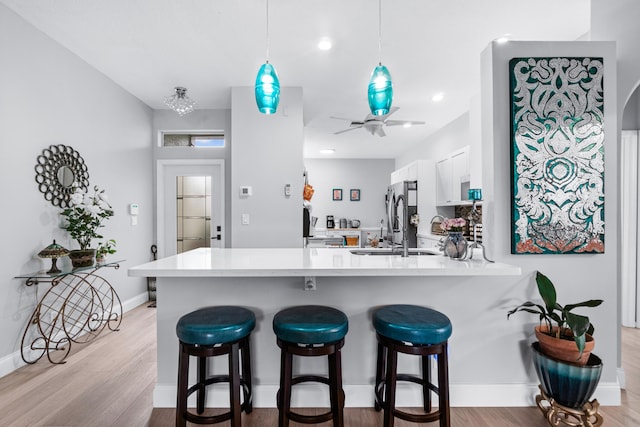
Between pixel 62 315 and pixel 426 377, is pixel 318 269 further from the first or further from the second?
pixel 62 315

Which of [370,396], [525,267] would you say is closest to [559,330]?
[525,267]

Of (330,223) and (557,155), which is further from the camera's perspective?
(330,223)

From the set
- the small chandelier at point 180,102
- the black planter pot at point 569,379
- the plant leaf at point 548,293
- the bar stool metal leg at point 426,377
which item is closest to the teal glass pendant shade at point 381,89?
the plant leaf at point 548,293

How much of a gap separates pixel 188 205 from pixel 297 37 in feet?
9.33

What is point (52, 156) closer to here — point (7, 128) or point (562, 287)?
point (7, 128)

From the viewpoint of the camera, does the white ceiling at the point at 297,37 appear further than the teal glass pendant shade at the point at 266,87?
Yes

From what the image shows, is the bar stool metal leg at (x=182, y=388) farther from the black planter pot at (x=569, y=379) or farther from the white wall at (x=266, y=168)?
the white wall at (x=266, y=168)

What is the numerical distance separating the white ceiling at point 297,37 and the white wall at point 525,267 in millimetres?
657

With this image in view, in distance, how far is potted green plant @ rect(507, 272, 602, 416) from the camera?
1.61 meters

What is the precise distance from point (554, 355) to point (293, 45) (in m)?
2.94

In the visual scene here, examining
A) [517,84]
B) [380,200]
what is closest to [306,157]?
[380,200]

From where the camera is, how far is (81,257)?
278 cm

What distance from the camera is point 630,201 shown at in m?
3.12

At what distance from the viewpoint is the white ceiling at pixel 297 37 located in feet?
7.56
